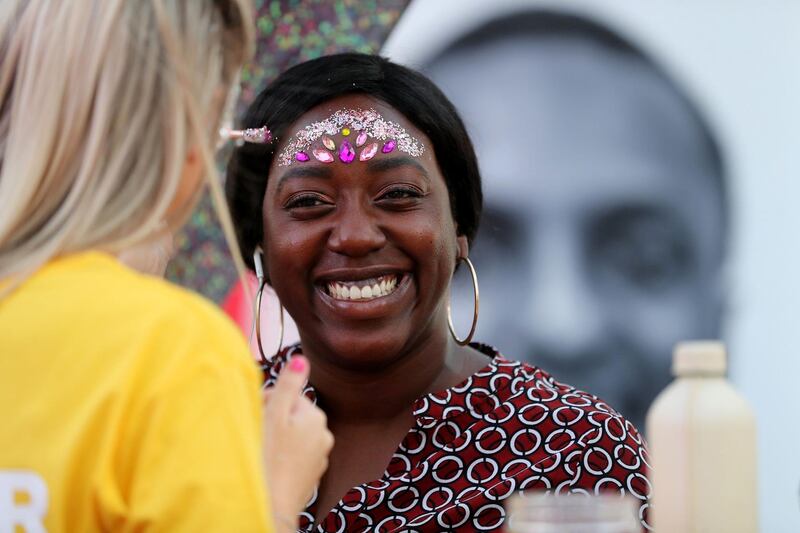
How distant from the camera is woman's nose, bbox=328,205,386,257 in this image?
229 cm

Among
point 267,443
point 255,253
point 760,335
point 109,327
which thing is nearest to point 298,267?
point 255,253

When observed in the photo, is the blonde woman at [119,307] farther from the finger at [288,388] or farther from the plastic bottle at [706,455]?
the plastic bottle at [706,455]

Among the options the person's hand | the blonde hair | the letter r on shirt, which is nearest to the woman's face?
the person's hand

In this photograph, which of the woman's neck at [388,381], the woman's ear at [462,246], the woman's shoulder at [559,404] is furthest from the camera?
the woman's ear at [462,246]

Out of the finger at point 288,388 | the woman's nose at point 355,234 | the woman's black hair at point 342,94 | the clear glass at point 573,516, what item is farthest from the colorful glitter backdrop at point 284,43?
the clear glass at point 573,516

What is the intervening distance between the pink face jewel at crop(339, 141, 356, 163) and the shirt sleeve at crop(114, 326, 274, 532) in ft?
3.95

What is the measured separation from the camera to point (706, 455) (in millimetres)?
1320

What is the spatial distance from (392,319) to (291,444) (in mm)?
976

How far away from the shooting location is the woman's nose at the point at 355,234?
2295 millimetres

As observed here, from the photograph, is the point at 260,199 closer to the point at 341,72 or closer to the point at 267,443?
the point at 341,72

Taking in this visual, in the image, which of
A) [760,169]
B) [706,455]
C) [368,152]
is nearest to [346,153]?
[368,152]

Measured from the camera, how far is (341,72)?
95.4 inches

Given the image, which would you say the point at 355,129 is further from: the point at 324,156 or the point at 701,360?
the point at 701,360

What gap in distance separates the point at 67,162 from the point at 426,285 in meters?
1.18
